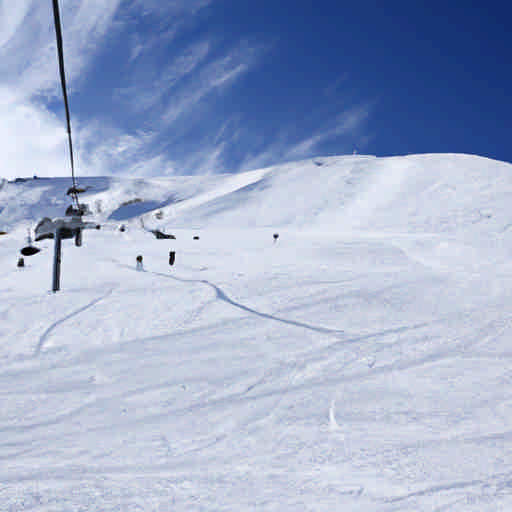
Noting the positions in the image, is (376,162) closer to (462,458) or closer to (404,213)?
(404,213)

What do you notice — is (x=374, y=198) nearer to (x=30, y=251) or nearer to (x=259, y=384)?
(x=30, y=251)

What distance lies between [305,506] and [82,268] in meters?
8.21

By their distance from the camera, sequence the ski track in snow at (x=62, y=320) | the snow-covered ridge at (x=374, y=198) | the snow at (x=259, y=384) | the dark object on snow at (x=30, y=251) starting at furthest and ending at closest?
the snow-covered ridge at (x=374, y=198) → the dark object on snow at (x=30, y=251) → the ski track in snow at (x=62, y=320) → the snow at (x=259, y=384)

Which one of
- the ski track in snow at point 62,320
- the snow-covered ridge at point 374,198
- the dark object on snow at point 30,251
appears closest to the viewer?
the ski track in snow at point 62,320

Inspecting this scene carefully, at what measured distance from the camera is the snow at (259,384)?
7.02 feet

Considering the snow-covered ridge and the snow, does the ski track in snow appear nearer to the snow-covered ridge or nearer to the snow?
the snow

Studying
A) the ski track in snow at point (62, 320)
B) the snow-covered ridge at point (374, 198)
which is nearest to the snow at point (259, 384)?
the ski track in snow at point (62, 320)

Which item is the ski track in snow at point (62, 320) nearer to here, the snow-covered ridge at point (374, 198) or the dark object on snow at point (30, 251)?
the dark object on snow at point (30, 251)

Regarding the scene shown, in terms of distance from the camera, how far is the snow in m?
2.14

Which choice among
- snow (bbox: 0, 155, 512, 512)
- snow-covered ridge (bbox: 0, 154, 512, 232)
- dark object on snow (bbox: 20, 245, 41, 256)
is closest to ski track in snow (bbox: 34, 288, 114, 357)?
snow (bbox: 0, 155, 512, 512)

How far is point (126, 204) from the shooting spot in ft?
147

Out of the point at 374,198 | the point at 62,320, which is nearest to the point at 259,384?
the point at 62,320

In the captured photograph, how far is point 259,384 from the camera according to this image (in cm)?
346

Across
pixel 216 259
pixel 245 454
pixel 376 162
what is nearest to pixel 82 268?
pixel 216 259
